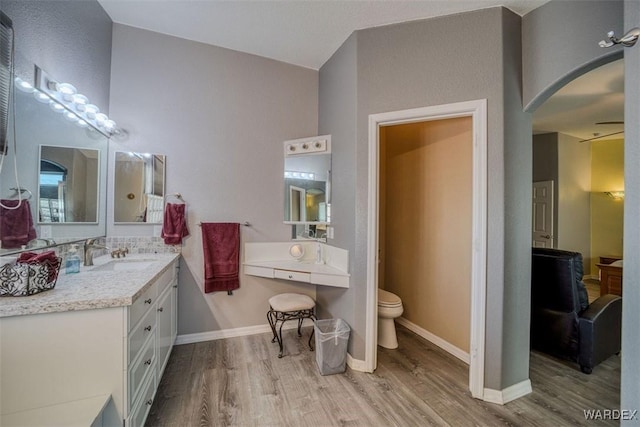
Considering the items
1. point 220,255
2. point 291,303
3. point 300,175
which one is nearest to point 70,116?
point 220,255

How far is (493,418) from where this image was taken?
68.5 inches

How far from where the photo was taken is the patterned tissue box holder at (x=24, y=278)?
3.88ft

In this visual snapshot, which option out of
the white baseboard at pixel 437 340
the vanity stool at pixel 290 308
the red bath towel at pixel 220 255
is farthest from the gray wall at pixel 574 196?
the red bath towel at pixel 220 255

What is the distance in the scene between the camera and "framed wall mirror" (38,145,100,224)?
1.63m

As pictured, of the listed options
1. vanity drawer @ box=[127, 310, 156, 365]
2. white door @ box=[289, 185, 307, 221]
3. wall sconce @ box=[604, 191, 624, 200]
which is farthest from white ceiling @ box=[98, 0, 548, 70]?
wall sconce @ box=[604, 191, 624, 200]

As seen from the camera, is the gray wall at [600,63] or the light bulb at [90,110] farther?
the light bulb at [90,110]

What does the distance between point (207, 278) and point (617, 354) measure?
4.03 meters

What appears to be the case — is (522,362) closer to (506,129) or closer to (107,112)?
(506,129)

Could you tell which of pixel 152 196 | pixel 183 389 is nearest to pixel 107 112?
pixel 152 196

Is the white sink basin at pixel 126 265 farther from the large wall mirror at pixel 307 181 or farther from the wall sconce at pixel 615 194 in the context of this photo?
the wall sconce at pixel 615 194

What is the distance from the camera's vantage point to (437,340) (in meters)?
2.71

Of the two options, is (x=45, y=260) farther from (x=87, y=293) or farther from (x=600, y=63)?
(x=600, y=63)

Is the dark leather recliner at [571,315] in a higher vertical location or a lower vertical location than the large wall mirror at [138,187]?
lower

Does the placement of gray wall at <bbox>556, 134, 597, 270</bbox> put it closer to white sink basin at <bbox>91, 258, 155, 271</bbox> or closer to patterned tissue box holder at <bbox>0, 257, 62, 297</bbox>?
white sink basin at <bbox>91, 258, 155, 271</bbox>
